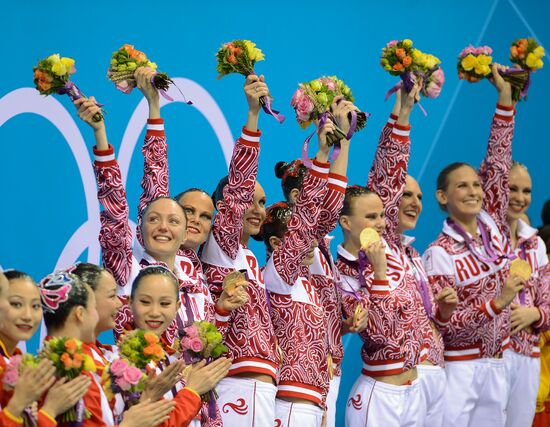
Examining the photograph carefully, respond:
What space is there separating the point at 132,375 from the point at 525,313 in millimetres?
3731

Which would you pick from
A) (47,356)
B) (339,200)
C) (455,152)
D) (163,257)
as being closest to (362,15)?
(455,152)

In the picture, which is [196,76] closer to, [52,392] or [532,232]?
[532,232]

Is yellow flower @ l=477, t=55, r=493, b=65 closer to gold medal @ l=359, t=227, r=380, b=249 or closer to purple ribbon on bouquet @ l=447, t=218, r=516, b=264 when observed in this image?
purple ribbon on bouquet @ l=447, t=218, r=516, b=264

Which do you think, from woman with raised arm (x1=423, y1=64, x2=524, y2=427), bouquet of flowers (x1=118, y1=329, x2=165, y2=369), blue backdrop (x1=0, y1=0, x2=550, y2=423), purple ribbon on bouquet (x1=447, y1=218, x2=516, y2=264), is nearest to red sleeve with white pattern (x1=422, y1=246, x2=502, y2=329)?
woman with raised arm (x1=423, y1=64, x2=524, y2=427)

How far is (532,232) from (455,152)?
1.62m

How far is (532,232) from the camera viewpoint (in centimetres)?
786

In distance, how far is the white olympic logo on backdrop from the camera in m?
6.15

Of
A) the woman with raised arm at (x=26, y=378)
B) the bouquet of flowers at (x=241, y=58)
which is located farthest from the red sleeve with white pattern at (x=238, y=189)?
the woman with raised arm at (x=26, y=378)

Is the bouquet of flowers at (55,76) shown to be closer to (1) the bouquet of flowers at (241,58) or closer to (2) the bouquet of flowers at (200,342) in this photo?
(1) the bouquet of flowers at (241,58)

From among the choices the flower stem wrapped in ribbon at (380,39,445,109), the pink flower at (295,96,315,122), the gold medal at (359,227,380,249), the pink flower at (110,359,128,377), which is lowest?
the pink flower at (110,359,128,377)

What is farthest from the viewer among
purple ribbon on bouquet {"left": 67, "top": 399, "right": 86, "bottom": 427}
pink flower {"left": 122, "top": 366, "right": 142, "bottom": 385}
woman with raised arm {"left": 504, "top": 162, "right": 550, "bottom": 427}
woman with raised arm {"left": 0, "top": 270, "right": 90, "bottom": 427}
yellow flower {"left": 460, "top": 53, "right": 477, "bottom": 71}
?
woman with raised arm {"left": 504, "top": 162, "right": 550, "bottom": 427}

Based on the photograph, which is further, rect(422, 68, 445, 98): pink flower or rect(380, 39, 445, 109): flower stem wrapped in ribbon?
rect(422, 68, 445, 98): pink flower

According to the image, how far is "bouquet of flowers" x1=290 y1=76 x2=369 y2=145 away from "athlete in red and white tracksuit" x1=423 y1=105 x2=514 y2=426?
4.85 ft

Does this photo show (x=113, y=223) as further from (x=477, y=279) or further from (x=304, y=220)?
(x=477, y=279)
